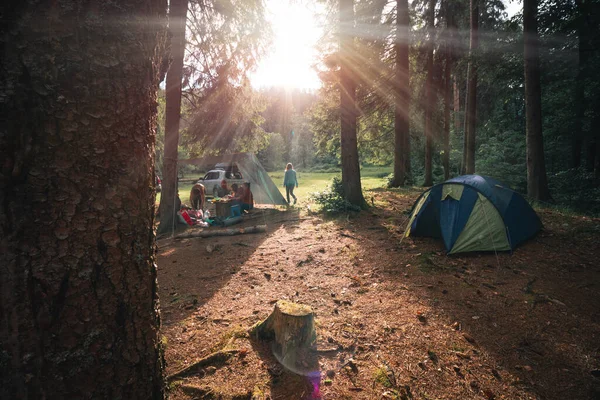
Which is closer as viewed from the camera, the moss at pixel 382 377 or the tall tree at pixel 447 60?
the moss at pixel 382 377

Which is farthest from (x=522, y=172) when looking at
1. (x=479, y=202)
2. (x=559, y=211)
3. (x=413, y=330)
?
(x=413, y=330)

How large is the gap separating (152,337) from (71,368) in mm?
366

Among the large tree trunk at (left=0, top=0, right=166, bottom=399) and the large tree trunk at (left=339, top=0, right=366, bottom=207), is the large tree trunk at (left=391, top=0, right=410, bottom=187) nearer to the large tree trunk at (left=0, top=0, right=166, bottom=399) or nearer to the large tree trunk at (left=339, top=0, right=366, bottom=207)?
the large tree trunk at (left=339, top=0, right=366, bottom=207)

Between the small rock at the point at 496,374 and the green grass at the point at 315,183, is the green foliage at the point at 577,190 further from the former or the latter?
the small rock at the point at 496,374

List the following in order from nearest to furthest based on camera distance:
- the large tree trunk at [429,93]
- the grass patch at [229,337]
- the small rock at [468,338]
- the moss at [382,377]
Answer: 1. the moss at [382,377]
2. the grass patch at [229,337]
3. the small rock at [468,338]
4. the large tree trunk at [429,93]

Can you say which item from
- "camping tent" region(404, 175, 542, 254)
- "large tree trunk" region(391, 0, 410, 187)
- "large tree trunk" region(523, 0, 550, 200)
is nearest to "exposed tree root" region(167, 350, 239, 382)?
"camping tent" region(404, 175, 542, 254)

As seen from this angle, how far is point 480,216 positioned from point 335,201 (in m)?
5.04

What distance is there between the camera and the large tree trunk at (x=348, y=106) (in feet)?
30.4

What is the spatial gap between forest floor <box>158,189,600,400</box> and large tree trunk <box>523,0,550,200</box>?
3020mm

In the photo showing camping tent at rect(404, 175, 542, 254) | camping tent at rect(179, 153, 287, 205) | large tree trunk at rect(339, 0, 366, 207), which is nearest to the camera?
camping tent at rect(404, 175, 542, 254)

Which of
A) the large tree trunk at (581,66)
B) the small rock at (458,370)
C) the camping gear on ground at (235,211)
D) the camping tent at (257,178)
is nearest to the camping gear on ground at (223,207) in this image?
the camping gear on ground at (235,211)

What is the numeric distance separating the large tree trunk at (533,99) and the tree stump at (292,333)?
10374mm

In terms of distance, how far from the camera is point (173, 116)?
9.20 metres

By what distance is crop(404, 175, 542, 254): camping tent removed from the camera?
5.48 meters
